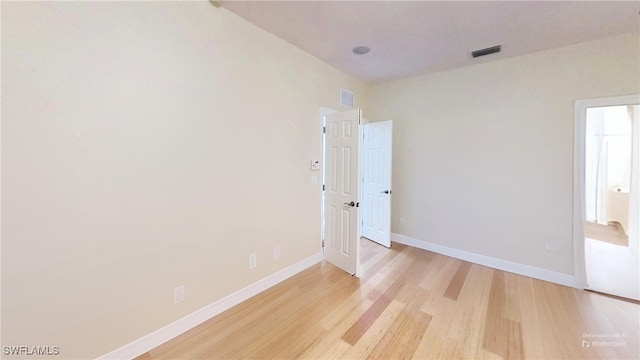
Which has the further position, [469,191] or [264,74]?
[469,191]

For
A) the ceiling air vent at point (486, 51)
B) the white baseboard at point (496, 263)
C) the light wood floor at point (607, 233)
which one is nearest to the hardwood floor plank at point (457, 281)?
the white baseboard at point (496, 263)

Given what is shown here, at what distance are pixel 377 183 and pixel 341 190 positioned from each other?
1.17 meters

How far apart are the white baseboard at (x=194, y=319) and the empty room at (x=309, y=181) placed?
17 mm

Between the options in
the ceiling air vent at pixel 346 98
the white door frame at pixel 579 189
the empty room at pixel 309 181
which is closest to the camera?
the empty room at pixel 309 181

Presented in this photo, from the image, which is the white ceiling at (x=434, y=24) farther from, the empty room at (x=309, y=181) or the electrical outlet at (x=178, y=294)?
the electrical outlet at (x=178, y=294)

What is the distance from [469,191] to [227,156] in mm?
3316

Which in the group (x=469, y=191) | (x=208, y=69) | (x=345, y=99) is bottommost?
(x=469, y=191)

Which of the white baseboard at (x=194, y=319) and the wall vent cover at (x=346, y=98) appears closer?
the white baseboard at (x=194, y=319)

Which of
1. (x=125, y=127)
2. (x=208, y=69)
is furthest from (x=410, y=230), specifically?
(x=125, y=127)

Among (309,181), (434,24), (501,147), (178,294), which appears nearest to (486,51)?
(434,24)

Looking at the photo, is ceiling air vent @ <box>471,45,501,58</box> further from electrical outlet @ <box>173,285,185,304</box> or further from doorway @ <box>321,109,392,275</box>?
electrical outlet @ <box>173,285,185,304</box>

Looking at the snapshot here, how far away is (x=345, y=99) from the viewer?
379cm

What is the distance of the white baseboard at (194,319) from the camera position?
5.67 ft

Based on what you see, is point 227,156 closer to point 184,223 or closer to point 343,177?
point 184,223
